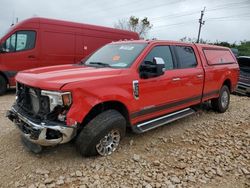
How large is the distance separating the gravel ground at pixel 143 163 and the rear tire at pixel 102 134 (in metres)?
0.15

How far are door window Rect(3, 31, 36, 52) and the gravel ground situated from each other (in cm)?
421

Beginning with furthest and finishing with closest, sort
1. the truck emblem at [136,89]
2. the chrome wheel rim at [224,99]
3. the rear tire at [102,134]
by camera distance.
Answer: the chrome wheel rim at [224,99], the truck emblem at [136,89], the rear tire at [102,134]

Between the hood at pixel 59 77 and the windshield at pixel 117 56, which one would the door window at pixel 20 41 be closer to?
the windshield at pixel 117 56

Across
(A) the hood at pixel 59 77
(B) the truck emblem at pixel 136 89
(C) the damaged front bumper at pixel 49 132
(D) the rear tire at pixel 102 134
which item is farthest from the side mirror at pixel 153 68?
(C) the damaged front bumper at pixel 49 132

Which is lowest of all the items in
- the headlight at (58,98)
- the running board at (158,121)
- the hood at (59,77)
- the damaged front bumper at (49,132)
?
the running board at (158,121)

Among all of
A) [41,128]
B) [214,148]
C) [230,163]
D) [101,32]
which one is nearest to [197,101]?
[214,148]

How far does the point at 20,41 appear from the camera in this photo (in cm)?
864

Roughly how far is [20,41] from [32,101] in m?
5.67

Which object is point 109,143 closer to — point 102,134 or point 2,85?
point 102,134

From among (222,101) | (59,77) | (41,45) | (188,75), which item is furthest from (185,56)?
(41,45)

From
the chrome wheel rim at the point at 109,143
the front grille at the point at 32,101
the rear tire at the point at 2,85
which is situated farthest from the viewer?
the rear tire at the point at 2,85

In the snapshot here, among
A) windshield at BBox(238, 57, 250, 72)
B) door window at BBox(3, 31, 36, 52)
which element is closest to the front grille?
door window at BBox(3, 31, 36, 52)

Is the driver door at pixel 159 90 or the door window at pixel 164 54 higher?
the door window at pixel 164 54

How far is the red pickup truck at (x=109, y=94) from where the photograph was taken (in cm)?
337
